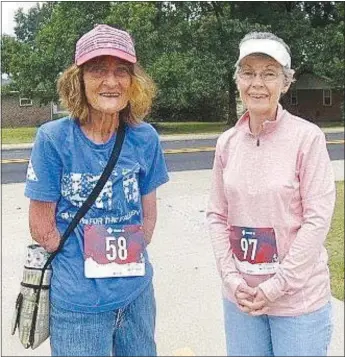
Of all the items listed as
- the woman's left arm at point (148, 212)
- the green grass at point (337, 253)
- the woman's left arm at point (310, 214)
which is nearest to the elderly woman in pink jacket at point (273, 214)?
the woman's left arm at point (310, 214)

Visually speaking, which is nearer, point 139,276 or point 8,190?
point 139,276

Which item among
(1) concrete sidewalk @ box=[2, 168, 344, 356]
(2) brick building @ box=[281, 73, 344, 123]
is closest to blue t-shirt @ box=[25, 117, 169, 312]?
(1) concrete sidewalk @ box=[2, 168, 344, 356]

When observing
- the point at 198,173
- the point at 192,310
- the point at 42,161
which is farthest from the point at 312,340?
the point at 198,173

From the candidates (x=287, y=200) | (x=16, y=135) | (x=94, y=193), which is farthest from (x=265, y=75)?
(x=16, y=135)

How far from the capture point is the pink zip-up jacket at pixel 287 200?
1518 millimetres

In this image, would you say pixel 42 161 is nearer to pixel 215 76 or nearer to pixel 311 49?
pixel 215 76

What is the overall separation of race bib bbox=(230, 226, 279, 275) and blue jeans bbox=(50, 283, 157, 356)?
11.2 inches

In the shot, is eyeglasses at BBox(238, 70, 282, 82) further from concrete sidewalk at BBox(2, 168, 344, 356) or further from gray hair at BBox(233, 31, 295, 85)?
concrete sidewalk at BBox(2, 168, 344, 356)

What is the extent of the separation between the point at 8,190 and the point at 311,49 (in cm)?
1148

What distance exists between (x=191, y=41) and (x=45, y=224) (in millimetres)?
14530

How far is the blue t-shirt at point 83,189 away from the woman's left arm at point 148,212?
0.07 m

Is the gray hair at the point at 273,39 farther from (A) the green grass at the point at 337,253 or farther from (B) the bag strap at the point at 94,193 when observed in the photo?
(A) the green grass at the point at 337,253

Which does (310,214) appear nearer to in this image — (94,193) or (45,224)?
(94,193)

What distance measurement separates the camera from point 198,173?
8836mm
